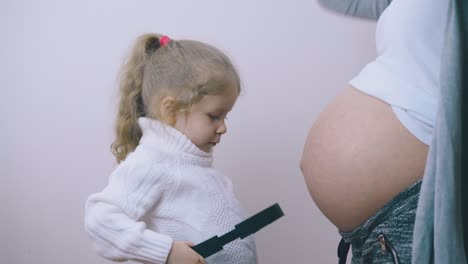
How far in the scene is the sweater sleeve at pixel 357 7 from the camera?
124 cm

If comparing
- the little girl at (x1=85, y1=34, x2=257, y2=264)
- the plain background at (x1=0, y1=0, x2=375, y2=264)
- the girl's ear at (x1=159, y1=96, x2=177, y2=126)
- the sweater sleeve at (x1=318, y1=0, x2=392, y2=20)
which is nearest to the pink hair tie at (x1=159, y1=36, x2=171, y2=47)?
the little girl at (x1=85, y1=34, x2=257, y2=264)

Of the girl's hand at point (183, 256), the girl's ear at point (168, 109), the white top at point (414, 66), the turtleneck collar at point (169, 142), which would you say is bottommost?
the girl's hand at point (183, 256)

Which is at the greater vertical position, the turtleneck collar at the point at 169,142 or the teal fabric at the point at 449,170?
the teal fabric at the point at 449,170

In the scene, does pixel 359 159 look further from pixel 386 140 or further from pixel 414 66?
pixel 414 66

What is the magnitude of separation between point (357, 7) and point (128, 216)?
70cm

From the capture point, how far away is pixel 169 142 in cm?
109

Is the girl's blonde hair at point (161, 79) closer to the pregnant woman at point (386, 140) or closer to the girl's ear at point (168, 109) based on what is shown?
the girl's ear at point (168, 109)

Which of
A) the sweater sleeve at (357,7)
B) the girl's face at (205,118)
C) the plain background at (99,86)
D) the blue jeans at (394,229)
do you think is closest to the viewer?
the blue jeans at (394,229)

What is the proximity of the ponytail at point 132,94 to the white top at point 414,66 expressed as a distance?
1.56ft

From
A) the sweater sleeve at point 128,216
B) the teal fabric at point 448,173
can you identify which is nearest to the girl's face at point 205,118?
the sweater sleeve at point 128,216

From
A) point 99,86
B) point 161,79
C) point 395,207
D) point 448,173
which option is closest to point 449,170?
point 448,173

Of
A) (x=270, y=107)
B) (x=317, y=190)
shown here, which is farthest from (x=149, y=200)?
(x=270, y=107)

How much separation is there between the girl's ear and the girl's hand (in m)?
0.25

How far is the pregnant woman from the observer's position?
0.82m
